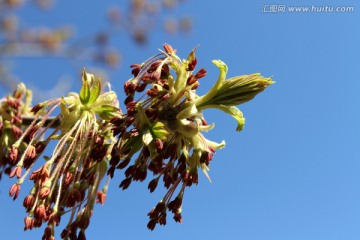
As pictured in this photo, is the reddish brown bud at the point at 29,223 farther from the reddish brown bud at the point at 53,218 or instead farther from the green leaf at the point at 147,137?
the green leaf at the point at 147,137

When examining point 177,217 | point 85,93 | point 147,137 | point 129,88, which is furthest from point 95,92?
point 177,217

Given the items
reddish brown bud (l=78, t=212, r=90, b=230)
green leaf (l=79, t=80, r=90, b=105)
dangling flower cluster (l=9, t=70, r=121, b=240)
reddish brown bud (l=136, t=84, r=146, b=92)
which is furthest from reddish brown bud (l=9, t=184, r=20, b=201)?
reddish brown bud (l=136, t=84, r=146, b=92)

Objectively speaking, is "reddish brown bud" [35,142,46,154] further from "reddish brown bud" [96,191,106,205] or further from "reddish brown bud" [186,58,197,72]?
"reddish brown bud" [186,58,197,72]

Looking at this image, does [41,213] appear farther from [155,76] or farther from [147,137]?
[155,76]

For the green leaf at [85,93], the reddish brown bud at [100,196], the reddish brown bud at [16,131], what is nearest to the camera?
the green leaf at [85,93]

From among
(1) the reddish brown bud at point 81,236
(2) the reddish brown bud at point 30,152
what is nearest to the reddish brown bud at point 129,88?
(2) the reddish brown bud at point 30,152

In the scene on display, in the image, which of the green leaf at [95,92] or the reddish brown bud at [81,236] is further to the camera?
the green leaf at [95,92]

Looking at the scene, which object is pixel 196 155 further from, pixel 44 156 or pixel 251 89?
pixel 44 156
